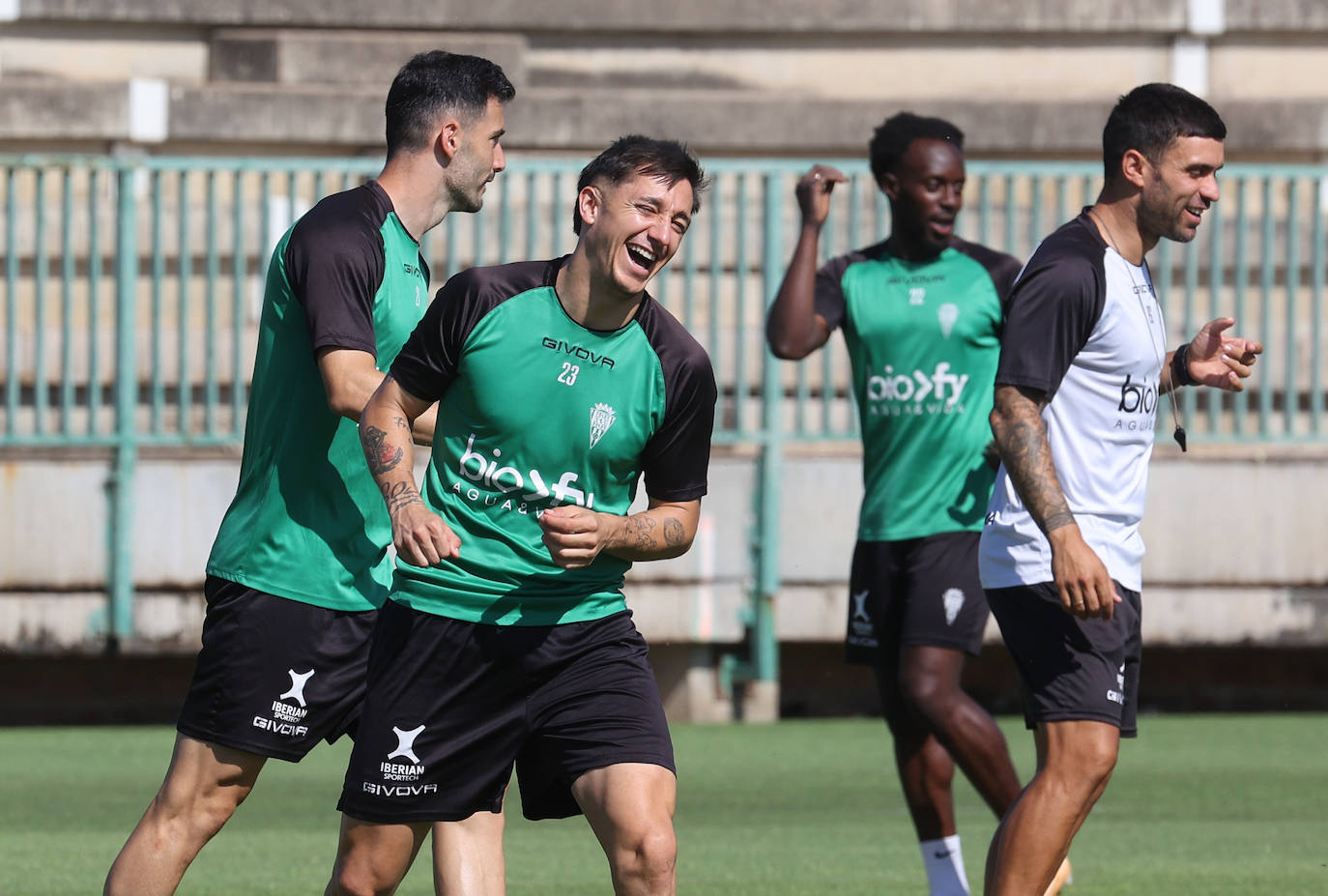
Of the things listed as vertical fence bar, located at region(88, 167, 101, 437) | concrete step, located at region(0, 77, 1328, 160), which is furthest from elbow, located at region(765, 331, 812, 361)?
concrete step, located at region(0, 77, 1328, 160)

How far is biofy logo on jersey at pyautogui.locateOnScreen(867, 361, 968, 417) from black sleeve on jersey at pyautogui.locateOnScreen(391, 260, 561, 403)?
269 centimetres

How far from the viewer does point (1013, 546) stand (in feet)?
17.7

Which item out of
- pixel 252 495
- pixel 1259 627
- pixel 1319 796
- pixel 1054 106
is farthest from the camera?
pixel 1054 106

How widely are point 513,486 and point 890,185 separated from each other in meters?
3.07

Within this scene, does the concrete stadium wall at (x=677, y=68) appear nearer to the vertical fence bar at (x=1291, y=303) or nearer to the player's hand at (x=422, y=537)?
the vertical fence bar at (x=1291, y=303)

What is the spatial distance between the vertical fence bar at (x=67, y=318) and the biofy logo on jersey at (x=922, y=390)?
5816 millimetres

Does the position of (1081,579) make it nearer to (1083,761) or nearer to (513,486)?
(1083,761)

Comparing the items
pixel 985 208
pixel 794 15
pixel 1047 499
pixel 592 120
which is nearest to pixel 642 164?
pixel 1047 499

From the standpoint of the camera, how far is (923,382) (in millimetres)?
7129

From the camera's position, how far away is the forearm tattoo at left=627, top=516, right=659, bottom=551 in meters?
4.57

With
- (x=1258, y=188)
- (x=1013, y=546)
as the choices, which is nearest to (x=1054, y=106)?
(x=1258, y=188)

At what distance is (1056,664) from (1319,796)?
12.8ft

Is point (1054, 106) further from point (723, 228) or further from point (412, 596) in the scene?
point (412, 596)

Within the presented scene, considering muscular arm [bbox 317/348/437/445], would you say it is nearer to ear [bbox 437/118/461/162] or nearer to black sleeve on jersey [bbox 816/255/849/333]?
ear [bbox 437/118/461/162]
